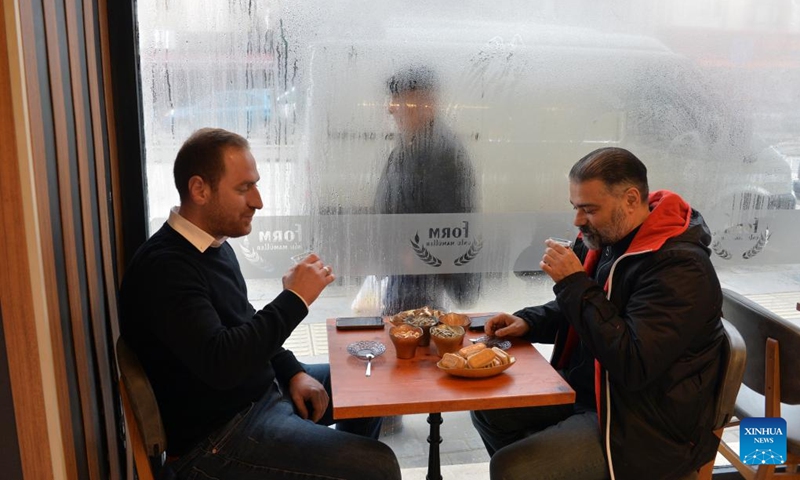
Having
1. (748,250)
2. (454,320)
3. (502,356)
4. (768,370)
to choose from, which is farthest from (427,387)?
(748,250)

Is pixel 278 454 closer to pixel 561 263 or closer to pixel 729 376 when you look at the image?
pixel 561 263

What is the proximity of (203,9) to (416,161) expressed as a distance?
905mm

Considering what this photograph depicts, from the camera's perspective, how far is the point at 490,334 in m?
1.89

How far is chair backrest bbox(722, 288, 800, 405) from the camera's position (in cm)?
177

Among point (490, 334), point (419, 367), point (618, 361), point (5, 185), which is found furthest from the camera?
point (490, 334)

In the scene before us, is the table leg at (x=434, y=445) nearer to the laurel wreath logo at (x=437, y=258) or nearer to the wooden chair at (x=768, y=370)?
the laurel wreath logo at (x=437, y=258)

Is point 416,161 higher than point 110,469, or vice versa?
point 416,161

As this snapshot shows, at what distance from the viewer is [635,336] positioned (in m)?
1.52

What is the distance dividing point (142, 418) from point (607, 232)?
132cm

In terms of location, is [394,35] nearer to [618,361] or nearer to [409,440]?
[618,361]

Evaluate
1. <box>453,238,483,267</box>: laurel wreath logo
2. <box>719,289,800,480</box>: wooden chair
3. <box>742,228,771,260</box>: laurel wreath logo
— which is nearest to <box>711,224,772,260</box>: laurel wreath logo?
<box>742,228,771,260</box>: laurel wreath logo

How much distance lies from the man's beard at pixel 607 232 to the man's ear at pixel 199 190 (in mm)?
1072

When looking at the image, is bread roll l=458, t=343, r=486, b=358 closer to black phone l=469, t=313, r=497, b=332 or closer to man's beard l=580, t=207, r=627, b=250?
black phone l=469, t=313, r=497, b=332

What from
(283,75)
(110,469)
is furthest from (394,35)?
(110,469)
